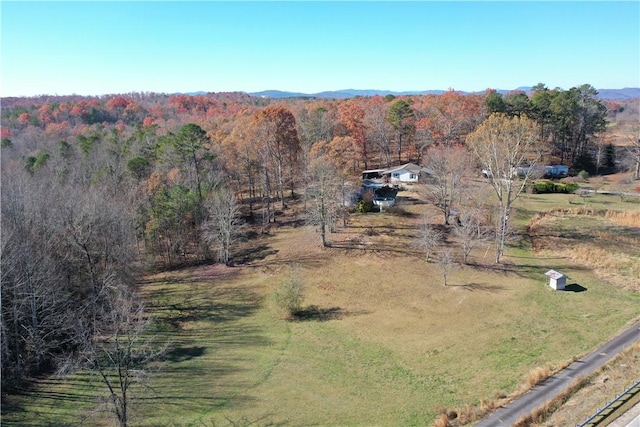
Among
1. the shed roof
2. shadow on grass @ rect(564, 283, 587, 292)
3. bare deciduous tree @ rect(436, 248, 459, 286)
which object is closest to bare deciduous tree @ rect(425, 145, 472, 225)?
bare deciduous tree @ rect(436, 248, 459, 286)

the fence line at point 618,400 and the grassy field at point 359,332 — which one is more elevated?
the fence line at point 618,400

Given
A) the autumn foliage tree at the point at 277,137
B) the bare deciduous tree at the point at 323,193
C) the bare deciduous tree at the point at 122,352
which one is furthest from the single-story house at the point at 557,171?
the bare deciduous tree at the point at 122,352

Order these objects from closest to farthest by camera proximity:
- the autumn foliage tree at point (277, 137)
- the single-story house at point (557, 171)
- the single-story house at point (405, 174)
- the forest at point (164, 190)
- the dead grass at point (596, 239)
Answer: the forest at point (164, 190) < the dead grass at point (596, 239) < the autumn foliage tree at point (277, 137) < the single-story house at point (405, 174) < the single-story house at point (557, 171)

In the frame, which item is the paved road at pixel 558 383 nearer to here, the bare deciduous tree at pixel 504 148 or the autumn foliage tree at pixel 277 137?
the bare deciduous tree at pixel 504 148

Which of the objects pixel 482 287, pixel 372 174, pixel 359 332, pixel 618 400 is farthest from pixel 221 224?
pixel 618 400

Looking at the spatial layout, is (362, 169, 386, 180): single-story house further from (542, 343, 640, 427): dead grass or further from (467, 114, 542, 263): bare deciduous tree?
(542, 343, 640, 427): dead grass

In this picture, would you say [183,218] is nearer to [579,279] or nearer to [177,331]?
[177,331]

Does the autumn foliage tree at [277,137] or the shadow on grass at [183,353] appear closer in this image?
the shadow on grass at [183,353]
